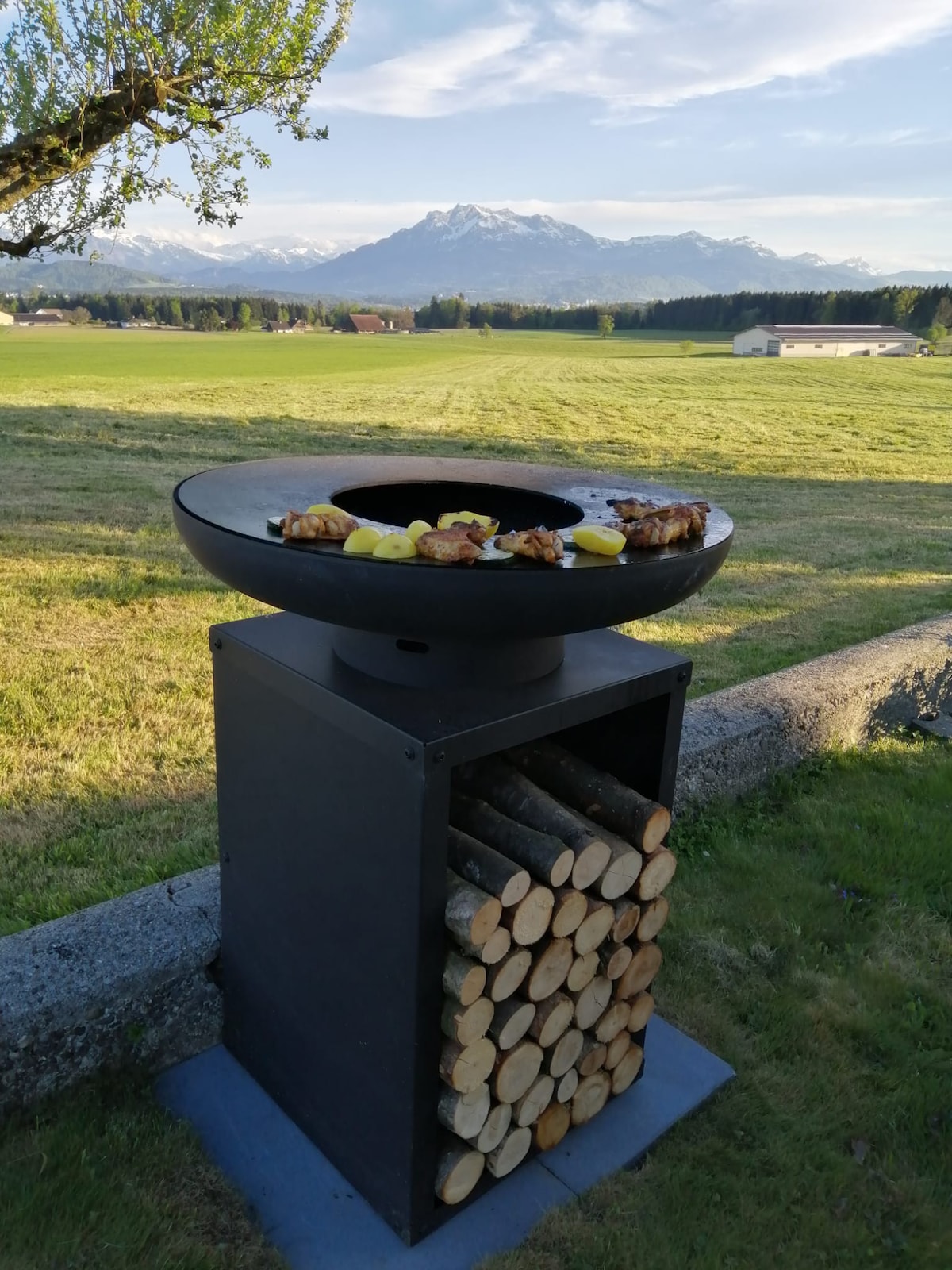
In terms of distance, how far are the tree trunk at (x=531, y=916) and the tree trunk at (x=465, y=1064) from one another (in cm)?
25

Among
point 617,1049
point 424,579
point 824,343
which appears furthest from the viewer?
point 824,343

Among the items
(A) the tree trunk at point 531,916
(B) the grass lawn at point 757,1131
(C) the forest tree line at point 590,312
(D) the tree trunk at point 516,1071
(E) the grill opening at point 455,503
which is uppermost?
(C) the forest tree line at point 590,312

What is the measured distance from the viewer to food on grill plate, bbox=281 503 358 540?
66.7 inches

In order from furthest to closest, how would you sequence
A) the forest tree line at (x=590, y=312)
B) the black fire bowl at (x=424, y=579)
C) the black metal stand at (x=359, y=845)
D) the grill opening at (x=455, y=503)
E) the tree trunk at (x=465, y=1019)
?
1. the forest tree line at (x=590, y=312)
2. the grill opening at (x=455, y=503)
3. the tree trunk at (x=465, y=1019)
4. the black metal stand at (x=359, y=845)
5. the black fire bowl at (x=424, y=579)

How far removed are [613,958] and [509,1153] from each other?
51 cm

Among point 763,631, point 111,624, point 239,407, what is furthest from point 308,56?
point 239,407

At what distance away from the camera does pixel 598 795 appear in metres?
2.17

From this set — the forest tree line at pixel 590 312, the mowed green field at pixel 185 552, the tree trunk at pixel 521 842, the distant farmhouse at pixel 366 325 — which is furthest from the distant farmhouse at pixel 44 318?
the tree trunk at pixel 521 842

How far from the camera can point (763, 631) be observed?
6016mm

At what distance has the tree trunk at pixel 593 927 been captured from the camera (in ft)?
6.72

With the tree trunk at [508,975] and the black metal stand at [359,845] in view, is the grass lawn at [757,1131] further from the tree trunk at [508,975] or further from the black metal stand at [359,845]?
the tree trunk at [508,975]

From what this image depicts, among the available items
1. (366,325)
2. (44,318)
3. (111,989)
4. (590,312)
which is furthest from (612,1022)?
(590,312)

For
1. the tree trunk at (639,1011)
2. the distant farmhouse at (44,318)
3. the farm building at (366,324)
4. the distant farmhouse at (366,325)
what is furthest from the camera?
the farm building at (366,324)

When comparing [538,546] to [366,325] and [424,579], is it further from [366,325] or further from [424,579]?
[366,325]
